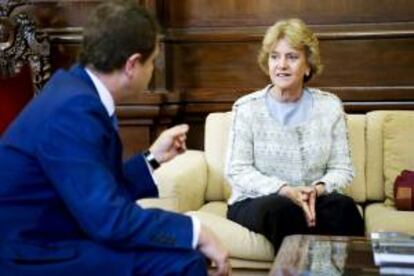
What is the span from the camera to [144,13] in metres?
1.70

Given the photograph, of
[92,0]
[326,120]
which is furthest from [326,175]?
[92,0]

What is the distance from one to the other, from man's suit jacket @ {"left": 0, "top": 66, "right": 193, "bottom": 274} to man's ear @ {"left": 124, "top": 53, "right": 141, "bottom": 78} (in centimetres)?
10

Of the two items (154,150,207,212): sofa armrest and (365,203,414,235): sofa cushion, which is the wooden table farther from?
(154,150,207,212): sofa armrest

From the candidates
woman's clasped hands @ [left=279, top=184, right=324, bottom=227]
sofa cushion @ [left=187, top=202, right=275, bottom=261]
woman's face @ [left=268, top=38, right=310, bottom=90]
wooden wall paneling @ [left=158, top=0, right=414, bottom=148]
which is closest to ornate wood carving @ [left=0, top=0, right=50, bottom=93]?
wooden wall paneling @ [left=158, top=0, right=414, bottom=148]

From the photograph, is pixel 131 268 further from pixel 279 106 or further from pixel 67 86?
pixel 279 106

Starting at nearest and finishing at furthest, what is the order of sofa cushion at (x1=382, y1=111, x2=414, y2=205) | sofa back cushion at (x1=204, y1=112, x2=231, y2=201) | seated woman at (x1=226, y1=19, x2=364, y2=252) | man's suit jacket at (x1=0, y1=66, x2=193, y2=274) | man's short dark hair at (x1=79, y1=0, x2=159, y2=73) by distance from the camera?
man's suit jacket at (x1=0, y1=66, x2=193, y2=274) → man's short dark hair at (x1=79, y1=0, x2=159, y2=73) → seated woman at (x1=226, y1=19, x2=364, y2=252) → sofa cushion at (x1=382, y1=111, x2=414, y2=205) → sofa back cushion at (x1=204, y1=112, x2=231, y2=201)

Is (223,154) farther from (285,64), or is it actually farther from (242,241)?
(242,241)

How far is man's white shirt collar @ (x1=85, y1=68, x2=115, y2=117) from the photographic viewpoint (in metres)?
1.68

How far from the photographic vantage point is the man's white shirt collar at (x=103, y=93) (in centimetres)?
168

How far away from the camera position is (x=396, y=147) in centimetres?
320

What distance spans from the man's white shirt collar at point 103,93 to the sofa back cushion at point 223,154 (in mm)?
1640

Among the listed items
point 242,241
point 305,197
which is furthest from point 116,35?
point 305,197

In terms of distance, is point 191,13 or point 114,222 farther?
point 191,13

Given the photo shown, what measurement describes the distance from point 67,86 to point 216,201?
177 centimetres
